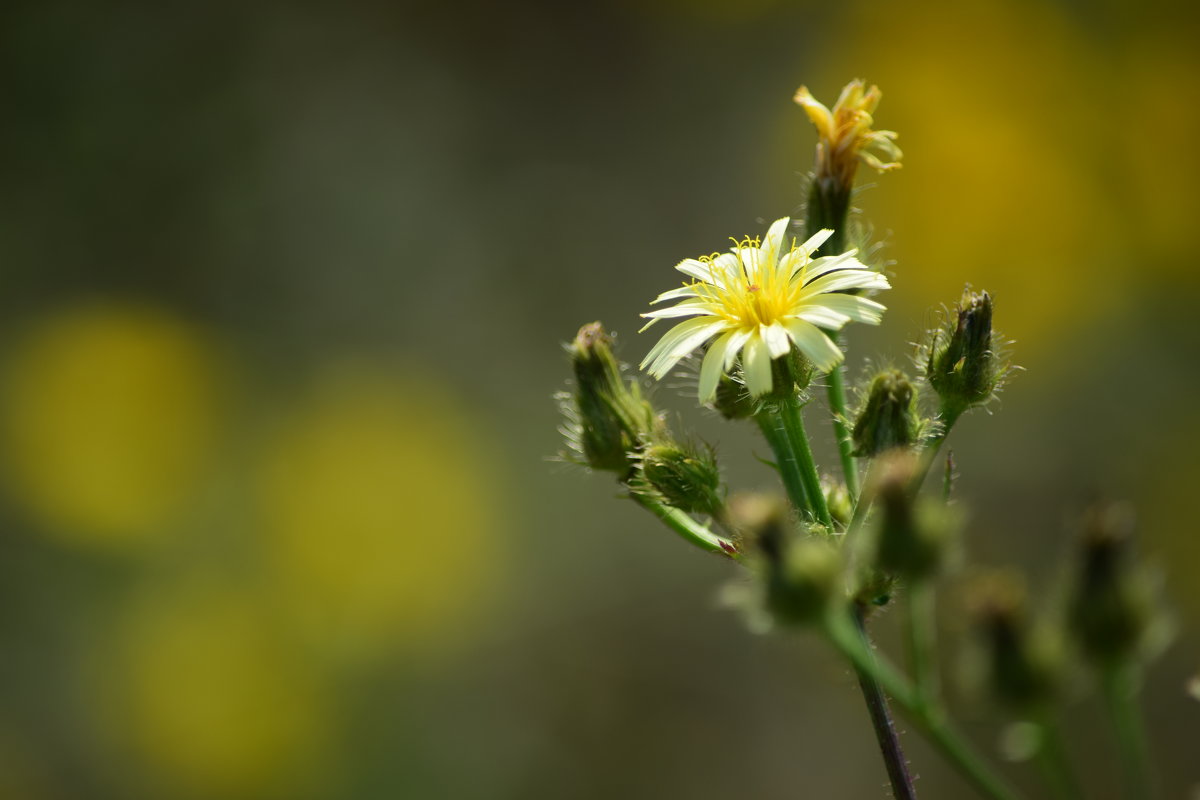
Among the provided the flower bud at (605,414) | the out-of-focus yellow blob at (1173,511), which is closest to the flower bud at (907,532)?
the flower bud at (605,414)

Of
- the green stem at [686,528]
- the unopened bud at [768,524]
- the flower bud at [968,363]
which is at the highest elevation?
the flower bud at [968,363]

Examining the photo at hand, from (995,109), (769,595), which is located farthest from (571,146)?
(769,595)

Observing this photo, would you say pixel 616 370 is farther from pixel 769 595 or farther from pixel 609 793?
pixel 609 793

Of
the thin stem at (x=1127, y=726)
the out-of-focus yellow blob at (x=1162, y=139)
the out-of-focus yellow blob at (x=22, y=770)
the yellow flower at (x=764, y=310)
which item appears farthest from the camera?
the out-of-focus yellow blob at (x=1162, y=139)

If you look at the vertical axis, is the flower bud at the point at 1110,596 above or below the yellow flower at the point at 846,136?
below

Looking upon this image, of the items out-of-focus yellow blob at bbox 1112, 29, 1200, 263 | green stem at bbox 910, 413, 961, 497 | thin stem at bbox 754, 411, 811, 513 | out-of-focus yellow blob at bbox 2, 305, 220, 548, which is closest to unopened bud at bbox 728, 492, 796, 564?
green stem at bbox 910, 413, 961, 497

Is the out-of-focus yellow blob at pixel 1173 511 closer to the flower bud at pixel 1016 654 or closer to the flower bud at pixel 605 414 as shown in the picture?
the flower bud at pixel 605 414
